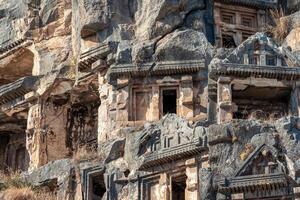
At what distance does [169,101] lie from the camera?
2823 cm

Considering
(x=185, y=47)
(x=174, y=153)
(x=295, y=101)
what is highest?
(x=185, y=47)

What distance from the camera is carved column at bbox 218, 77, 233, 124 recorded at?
79.6 feet

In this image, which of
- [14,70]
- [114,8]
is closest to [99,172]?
[114,8]

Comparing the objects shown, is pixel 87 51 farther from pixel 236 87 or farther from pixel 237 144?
pixel 237 144

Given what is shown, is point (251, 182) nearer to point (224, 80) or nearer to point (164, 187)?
point (164, 187)

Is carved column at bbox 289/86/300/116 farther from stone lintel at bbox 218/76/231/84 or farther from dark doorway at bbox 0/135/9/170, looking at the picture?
dark doorway at bbox 0/135/9/170

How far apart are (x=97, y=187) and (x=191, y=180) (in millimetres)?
4979

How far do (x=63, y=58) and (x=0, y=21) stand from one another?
5.03 metres

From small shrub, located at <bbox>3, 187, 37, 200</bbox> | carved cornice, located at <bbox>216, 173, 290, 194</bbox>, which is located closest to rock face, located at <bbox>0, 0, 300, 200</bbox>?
carved cornice, located at <bbox>216, 173, 290, 194</bbox>

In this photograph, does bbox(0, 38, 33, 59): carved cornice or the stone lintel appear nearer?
the stone lintel

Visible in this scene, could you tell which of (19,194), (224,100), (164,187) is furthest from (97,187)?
(224,100)

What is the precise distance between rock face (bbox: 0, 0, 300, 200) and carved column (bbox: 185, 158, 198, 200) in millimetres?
31

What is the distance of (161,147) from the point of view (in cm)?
2338

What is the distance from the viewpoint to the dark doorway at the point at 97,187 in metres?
25.7
